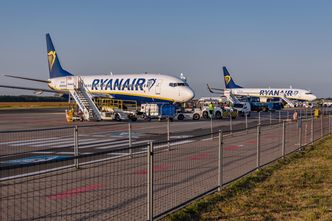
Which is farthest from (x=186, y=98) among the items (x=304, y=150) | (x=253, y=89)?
(x=253, y=89)

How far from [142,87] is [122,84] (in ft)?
8.90

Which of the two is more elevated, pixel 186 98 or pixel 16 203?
pixel 186 98

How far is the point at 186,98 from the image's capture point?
1468 inches

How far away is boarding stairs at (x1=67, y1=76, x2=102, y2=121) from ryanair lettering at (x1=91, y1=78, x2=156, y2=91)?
18.0 ft

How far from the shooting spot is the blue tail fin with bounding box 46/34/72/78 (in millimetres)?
53375

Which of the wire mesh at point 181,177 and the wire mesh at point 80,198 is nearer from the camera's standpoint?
the wire mesh at point 80,198

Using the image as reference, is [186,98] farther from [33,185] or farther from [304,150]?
[33,185]

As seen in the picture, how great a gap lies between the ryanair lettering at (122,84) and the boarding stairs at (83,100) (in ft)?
18.0

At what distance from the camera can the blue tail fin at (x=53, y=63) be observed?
5338 cm

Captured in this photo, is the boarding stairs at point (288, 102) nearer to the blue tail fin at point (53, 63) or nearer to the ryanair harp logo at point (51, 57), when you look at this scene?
the blue tail fin at point (53, 63)

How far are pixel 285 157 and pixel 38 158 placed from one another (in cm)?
825

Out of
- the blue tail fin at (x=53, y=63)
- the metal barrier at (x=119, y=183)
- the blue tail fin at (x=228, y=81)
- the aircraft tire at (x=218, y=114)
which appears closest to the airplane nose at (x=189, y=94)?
the aircraft tire at (x=218, y=114)

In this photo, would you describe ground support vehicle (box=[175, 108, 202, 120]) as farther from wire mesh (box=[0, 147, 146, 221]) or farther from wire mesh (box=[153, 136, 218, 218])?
wire mesh (box=[0, 147, 146, 221])

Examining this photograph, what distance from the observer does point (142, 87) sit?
129ft
